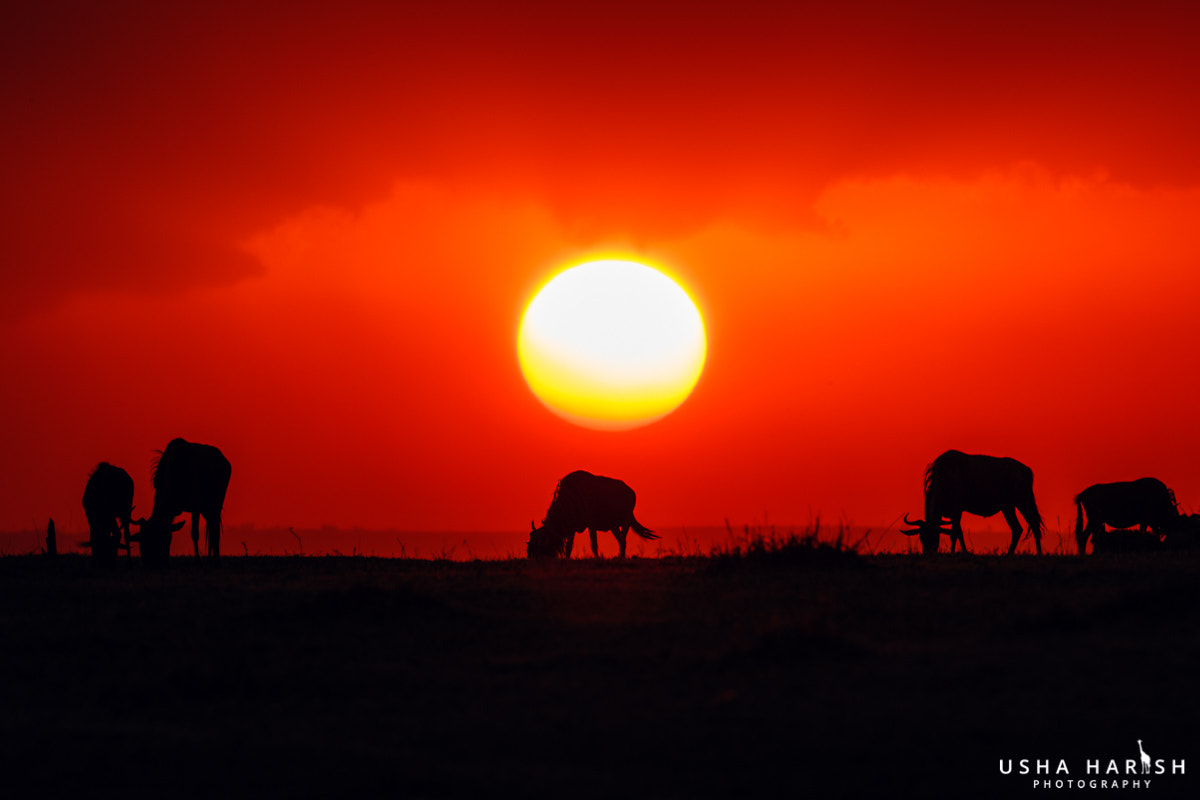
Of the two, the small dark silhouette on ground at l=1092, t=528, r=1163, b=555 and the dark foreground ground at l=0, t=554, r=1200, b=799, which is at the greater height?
the small dark silhouette on ground at l=1092, t=528, r=1163, b=555

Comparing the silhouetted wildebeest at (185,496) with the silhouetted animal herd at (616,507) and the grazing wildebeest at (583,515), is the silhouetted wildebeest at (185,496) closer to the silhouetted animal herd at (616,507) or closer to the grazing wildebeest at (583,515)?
the silhouetted animal herd at (616,507)

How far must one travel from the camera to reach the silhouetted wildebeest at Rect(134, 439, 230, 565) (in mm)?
22562

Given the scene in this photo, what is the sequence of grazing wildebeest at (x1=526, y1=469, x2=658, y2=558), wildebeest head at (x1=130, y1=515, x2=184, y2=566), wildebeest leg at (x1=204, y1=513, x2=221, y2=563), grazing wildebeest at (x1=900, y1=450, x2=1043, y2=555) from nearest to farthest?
1. wildebeest head at (x1=130, y1=515, x2=184, y2=566)
2. wildebeest leg at (x1=204, y1=513, x2=221, y2=563)
3. grazing wildebeest at (x1=900, y1=450, x2=1043, y2=555)
4. grazing wildebeest at (x1=526, y1=469, x2=658, y2=558)

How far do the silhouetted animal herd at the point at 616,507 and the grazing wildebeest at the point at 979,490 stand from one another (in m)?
0.03

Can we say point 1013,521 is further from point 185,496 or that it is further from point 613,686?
point 613,686

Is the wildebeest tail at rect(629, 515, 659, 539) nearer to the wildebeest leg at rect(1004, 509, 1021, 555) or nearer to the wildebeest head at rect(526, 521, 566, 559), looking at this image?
the wildebeest head at rect(526, 521, 566, 559)

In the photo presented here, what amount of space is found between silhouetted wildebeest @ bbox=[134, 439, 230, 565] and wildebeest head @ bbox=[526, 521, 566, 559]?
28.3ft

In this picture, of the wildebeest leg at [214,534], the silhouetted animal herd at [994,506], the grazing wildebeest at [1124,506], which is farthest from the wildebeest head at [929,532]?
the wildebeest leg at [214,534]

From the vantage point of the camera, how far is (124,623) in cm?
1316

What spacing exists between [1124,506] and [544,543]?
17.9 metres

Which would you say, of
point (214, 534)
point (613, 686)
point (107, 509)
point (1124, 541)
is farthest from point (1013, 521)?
point (613, 686)

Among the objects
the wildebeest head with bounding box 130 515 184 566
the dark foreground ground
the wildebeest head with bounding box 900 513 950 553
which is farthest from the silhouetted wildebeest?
the wildebeest head with bounding box 900 513 950 553

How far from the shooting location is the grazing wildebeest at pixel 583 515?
3070 centimetres

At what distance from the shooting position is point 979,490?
2967cm
